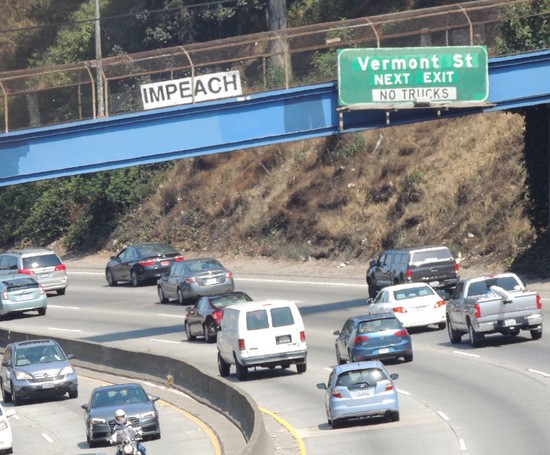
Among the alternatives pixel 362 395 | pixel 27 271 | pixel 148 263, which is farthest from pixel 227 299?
pixel 27 271

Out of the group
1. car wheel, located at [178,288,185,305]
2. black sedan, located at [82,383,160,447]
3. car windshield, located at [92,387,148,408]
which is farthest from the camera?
car wheel, located at [178,288,185,305]

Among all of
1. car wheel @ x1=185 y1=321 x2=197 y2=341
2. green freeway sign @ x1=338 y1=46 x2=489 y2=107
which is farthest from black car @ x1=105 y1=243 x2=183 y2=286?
green freeway sign @ x1=338 y1=46 x2=489 y2=107

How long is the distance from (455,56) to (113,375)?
1410 cm

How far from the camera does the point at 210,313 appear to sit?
3941 cm

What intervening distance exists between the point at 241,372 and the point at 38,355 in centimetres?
575

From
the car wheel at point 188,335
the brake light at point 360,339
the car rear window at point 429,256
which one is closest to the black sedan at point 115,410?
the brake light at point 360,339

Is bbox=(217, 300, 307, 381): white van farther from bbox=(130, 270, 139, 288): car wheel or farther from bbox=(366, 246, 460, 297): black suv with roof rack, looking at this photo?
bbox=(130, 270, 139, 288): car wheel

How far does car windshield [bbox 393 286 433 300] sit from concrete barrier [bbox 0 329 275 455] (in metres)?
6.89

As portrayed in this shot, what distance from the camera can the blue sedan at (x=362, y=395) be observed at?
25.8 meters

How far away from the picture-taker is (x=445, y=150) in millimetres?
59000

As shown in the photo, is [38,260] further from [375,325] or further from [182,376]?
[375,325]

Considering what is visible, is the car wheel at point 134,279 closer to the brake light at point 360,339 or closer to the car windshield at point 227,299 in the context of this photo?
the car windshield at point 227,299

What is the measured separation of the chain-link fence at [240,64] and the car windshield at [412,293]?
7735 mm

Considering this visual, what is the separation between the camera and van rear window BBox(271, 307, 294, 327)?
32844 mm
